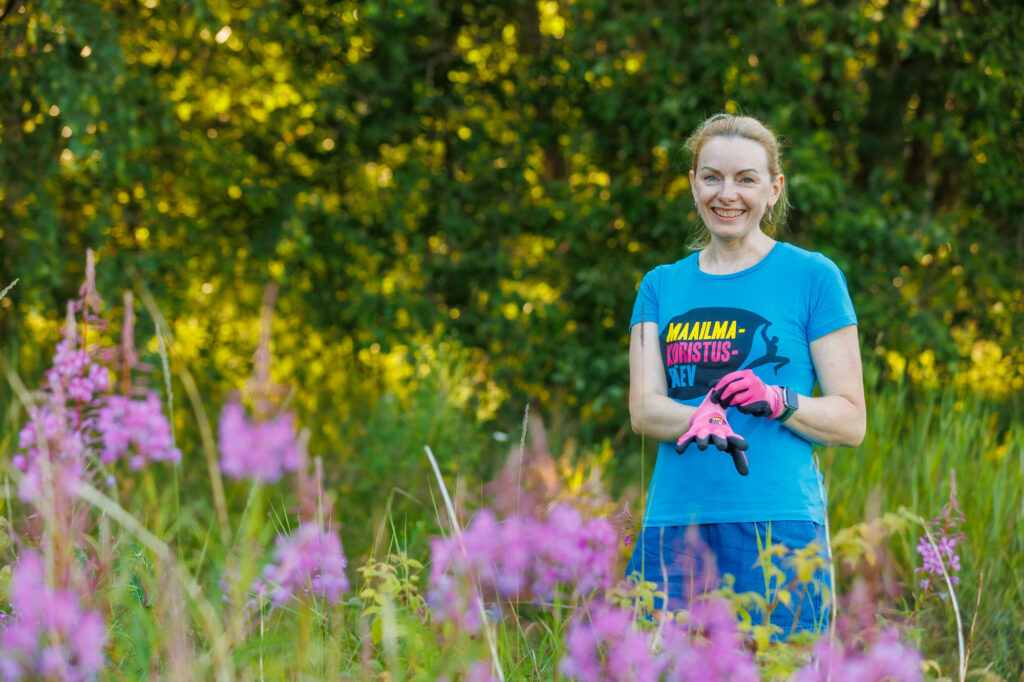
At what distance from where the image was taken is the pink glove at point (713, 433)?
1836 millimetres

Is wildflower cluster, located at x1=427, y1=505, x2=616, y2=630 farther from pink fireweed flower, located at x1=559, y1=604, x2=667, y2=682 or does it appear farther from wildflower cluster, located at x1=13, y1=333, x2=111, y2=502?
wildflower cluster, located at x1=13, y1=333, x2=111, y2=502

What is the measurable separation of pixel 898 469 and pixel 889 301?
171 cm

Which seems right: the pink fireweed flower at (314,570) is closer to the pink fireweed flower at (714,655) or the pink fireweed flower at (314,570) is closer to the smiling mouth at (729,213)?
the pink fireweed flower at (714,655)

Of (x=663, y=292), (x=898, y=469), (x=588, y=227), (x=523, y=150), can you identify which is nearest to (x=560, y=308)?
(x=588, y=227)

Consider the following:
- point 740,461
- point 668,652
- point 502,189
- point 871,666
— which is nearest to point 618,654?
point 668,652

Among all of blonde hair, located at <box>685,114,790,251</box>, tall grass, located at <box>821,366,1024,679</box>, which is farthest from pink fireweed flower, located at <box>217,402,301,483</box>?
tall grass, located at <box>821,366,1024,679</box>

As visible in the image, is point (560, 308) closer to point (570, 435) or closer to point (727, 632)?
point (570, 435)

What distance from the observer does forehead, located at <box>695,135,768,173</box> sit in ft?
7.12

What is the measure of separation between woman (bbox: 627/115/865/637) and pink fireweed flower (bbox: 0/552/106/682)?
1.16 meters

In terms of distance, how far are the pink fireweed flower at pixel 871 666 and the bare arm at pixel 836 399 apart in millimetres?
694

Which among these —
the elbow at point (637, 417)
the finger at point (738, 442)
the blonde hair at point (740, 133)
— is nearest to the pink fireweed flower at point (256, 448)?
the finger at point (738, 442)

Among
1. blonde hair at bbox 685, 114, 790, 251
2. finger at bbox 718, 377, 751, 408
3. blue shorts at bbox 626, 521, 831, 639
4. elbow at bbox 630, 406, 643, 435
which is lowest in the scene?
blue shorts at bbox 626, 521, 831, 639

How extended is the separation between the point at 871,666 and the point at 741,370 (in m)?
0.86

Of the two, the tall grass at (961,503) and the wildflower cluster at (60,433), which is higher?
the wildflower cluster at (60,433)
